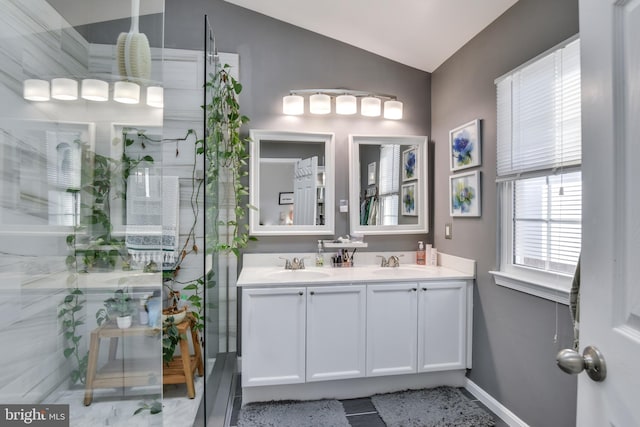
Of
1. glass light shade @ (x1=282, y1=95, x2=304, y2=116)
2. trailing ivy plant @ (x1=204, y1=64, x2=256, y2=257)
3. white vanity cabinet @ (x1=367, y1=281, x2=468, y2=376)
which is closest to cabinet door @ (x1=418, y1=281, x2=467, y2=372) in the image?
white vanity cabinet @ (x1=367, y1=281, x2=468, y2=376)

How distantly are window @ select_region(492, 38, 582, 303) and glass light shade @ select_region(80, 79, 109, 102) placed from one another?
1870 mm

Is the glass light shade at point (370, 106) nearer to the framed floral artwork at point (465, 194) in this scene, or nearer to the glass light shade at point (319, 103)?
the glass light shade at point (319, 103)

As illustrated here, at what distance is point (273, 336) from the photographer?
76.7 inches

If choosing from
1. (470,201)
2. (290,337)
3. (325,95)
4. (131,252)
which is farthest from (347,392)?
(325,95)

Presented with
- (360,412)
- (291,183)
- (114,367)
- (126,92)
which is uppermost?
(126,92)

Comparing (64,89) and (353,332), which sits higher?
(64,89)

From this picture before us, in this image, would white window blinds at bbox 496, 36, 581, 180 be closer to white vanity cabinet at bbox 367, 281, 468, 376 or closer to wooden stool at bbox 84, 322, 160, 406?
white vanity cabinet at bbox 367, 281, 468, 376

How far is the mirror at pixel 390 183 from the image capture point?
2570mm

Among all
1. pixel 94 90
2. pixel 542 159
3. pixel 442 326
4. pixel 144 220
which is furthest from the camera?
pixel 442 326

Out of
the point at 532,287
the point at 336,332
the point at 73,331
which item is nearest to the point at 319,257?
the point at 336,332

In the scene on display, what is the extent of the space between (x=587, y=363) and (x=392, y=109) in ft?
7.39

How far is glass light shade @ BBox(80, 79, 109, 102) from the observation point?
2.88 feet

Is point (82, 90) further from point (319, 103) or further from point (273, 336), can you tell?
point (319, 103)

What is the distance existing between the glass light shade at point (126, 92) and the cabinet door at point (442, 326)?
189cm
